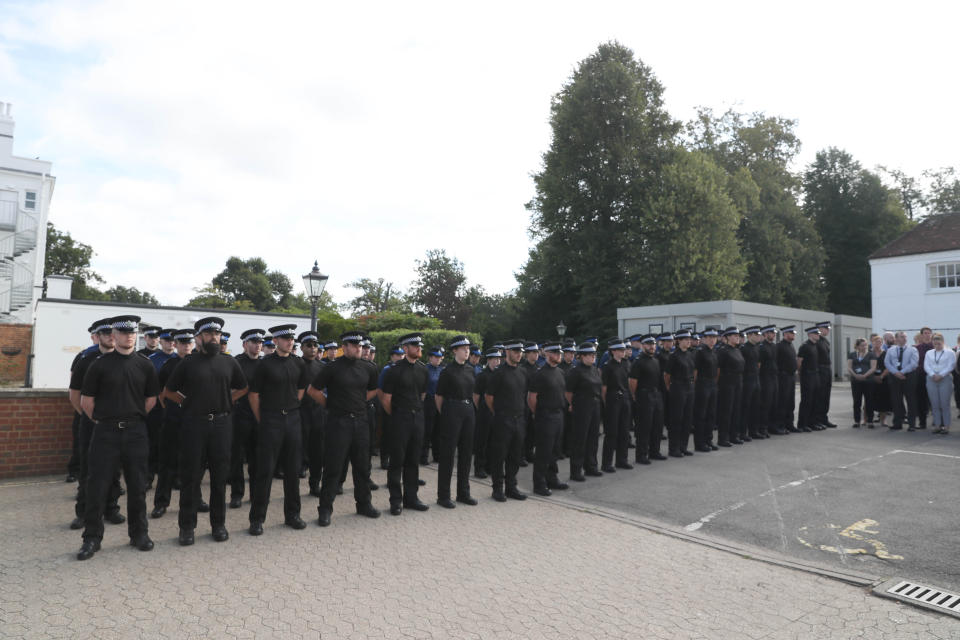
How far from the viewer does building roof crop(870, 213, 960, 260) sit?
1063 inches

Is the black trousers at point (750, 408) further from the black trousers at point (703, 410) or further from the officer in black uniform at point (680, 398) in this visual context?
the officer in black uniform at point (680, 398)

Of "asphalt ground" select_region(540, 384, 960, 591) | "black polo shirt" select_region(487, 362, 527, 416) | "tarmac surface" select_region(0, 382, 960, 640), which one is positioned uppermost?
"black polo shirt" select_region(487, 362, 527, 416)

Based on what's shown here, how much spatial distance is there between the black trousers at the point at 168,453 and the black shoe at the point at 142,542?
126 cm

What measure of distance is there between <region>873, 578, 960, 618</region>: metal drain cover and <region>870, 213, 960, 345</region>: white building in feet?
83.6

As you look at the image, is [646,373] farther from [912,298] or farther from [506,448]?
[912,298]

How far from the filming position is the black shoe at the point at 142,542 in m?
5.71

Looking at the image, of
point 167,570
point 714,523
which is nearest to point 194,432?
point 167,570

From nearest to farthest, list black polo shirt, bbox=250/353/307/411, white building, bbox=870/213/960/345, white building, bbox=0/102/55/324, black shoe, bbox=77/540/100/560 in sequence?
black shoe, bbox=77/540/100/560, black polo shirt, bbox=250/353/307/411, white building, bbox=870/213/960/345, white building, bbox=0/102/55/324

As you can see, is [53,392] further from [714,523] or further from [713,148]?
[713,148]

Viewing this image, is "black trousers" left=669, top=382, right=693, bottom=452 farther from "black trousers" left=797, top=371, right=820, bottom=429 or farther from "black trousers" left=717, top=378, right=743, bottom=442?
"black trousers" left=797, top=371, right=820, bottom=429

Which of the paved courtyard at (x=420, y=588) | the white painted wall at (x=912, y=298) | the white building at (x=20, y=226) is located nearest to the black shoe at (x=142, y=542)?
the paved courtyard at (x=420, y=588)

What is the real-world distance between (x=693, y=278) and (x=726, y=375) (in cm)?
1978

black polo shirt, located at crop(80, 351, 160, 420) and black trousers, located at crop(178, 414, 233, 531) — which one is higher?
black polo shirt, located at crop(80, 351, 160, 420)

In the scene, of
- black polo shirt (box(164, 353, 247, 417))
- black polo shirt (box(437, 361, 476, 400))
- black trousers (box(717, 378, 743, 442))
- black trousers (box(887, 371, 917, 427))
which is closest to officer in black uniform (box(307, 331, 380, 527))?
black polo shirt (box(164, 353, 247, 417))
